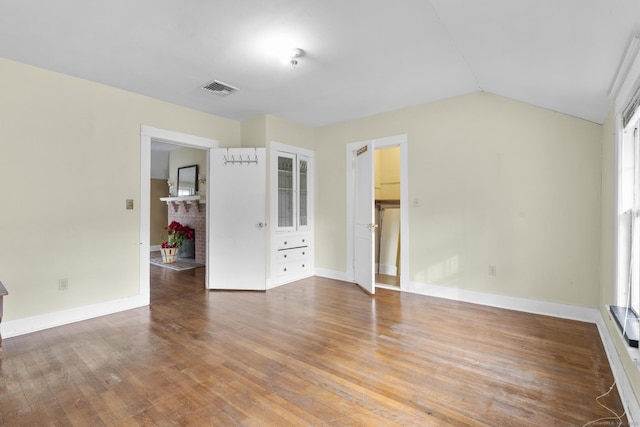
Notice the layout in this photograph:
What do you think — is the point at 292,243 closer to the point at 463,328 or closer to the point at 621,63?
the point at 463,328

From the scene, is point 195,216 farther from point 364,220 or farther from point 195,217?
point 364,220

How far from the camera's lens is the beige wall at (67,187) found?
2828 millimetres

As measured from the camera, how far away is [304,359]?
7.65ft

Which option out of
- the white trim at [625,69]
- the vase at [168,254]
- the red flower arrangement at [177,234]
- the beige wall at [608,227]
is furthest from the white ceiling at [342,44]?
the vase at [168,254]

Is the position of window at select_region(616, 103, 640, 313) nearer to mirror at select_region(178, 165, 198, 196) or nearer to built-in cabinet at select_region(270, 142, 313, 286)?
built-in cabinet at select_region(270, 142, 313, 286)

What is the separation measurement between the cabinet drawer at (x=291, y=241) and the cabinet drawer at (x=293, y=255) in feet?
0.21

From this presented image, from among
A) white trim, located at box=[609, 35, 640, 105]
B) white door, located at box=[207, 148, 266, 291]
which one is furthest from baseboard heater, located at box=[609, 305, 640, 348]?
white door, located at box=[207, 148, 266, 291]

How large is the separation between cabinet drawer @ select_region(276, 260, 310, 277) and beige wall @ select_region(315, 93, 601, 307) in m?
1.80

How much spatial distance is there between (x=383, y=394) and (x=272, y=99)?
3442 mm

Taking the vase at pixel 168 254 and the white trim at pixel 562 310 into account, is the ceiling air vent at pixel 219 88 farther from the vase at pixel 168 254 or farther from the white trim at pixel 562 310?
the vase at pixel 168 254

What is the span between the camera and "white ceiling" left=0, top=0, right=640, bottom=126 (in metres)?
1.91

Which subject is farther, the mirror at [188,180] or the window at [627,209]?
the mirror at [188,180]

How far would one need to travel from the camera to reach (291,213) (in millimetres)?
4938

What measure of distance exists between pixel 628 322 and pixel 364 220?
114 inches
